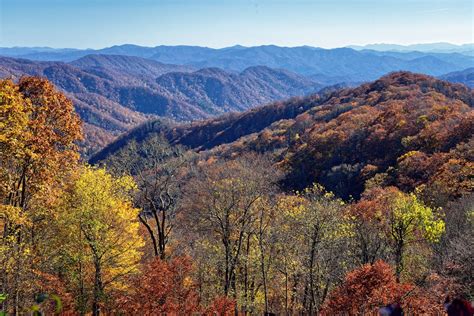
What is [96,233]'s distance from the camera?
27750mm

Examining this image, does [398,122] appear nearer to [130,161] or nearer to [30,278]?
[130,161]

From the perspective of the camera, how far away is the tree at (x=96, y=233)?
27.5 metres

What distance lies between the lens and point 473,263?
2350cm

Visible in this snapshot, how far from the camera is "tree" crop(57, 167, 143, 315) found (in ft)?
90.3

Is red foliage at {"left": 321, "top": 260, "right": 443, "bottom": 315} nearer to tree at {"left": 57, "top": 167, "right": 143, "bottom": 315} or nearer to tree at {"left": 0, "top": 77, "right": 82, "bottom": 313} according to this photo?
tree at {"left": 57, "top": 167, "right": 143, "bottom": 315}

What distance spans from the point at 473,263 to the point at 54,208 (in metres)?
26.8

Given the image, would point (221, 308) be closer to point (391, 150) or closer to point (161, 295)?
point (161, 295)

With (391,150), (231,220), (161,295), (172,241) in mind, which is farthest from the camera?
(391,150)

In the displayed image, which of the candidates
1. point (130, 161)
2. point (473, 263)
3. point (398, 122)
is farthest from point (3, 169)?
point (398, 122)

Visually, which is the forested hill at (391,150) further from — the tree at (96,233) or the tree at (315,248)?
the tree at (96,233)

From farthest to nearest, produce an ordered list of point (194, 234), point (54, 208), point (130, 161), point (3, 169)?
point (194, 234) < point (130, 161) < point (54, 208) < point (3, 169)

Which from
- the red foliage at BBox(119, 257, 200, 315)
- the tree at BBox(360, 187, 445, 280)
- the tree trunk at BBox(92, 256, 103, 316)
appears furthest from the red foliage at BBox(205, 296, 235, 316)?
the tree at BBox(360, 187, 445, 280)

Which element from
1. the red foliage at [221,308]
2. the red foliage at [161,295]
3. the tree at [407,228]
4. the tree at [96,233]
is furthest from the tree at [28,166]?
the tree at [407,228]

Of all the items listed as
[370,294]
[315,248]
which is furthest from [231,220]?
[370,294]
